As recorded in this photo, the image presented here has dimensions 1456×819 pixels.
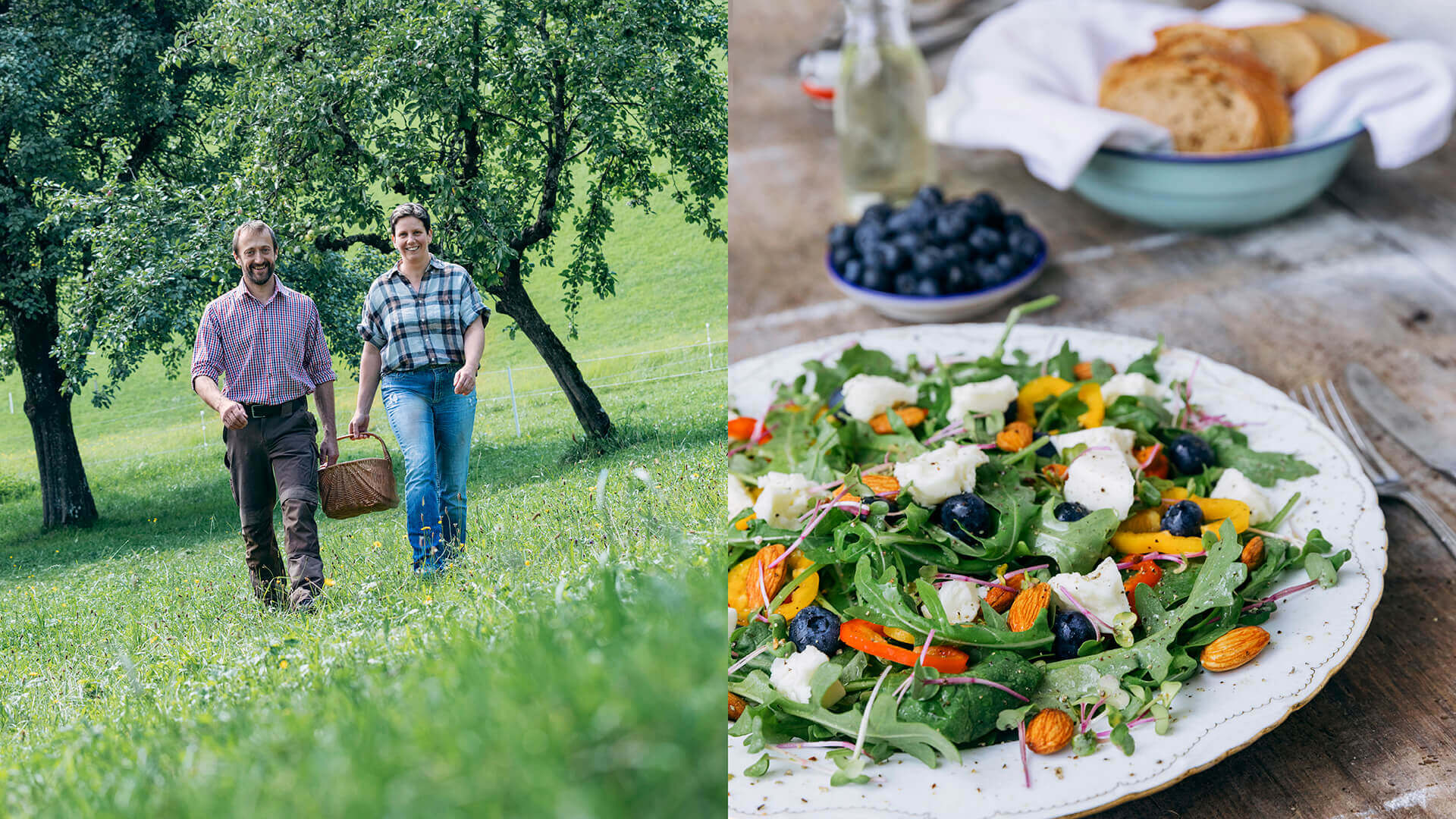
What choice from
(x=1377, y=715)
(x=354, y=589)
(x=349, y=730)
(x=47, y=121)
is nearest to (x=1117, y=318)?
(x=1377, y=715)

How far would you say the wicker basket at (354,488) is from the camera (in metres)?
1.29

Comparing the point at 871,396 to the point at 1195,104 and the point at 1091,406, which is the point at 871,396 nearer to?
the point at 1091,406

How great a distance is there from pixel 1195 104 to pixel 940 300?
0.95 metres

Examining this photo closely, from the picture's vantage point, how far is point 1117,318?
255 centimetres

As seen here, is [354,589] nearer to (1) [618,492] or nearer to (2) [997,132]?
(1) [618,492]

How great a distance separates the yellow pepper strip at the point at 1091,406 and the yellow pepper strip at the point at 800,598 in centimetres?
63

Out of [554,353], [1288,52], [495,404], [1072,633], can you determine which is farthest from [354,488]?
[1288,52]

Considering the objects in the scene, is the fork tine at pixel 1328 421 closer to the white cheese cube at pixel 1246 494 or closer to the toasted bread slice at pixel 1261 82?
the white cheese cube at pixel 1246 494

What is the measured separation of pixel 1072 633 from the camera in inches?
51.8

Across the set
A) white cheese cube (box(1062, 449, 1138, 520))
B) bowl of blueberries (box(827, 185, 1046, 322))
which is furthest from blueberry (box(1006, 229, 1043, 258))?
white cheese cube (box(1062, 449, 1138, 520))

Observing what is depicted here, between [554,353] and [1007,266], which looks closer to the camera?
[554,353]

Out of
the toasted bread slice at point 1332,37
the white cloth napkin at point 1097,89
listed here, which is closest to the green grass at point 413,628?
the white cloth napkin at point 1097,89

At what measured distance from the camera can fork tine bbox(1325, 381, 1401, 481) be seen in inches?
71.9

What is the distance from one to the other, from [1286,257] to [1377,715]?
5.68 ft
